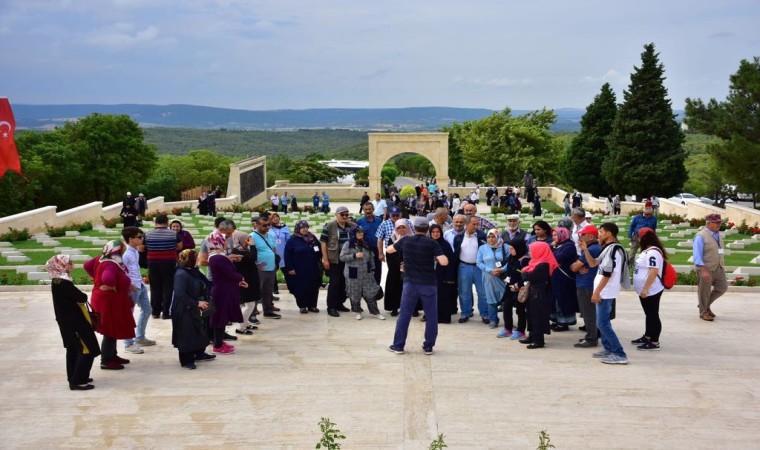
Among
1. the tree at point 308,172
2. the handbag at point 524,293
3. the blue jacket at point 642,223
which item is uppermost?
the blue jacket at point 642,223

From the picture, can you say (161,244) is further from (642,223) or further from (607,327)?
(642,223)

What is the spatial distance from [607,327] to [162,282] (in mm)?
6007

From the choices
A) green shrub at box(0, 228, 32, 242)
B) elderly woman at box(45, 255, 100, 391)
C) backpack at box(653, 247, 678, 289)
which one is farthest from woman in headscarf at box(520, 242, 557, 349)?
green shrub at box(0, 228, 32, 242)

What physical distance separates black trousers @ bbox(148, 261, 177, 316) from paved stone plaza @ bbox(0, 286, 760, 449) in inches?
27.1

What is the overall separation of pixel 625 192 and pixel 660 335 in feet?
108

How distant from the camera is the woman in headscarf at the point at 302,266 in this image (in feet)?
36.6

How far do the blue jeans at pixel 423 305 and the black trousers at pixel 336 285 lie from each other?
2.18 m

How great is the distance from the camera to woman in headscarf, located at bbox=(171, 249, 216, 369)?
845 cm

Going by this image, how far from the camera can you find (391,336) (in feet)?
32.6

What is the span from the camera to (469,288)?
10.7m

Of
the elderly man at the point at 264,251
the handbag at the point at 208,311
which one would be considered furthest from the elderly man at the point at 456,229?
the handbag at the point at 208,311

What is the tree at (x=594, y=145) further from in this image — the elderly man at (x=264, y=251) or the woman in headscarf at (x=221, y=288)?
the woman in headscarf at (x=221, y=288)

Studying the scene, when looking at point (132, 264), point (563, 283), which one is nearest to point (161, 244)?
point (132, 264)

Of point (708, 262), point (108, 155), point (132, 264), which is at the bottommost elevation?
point (708, 262)
